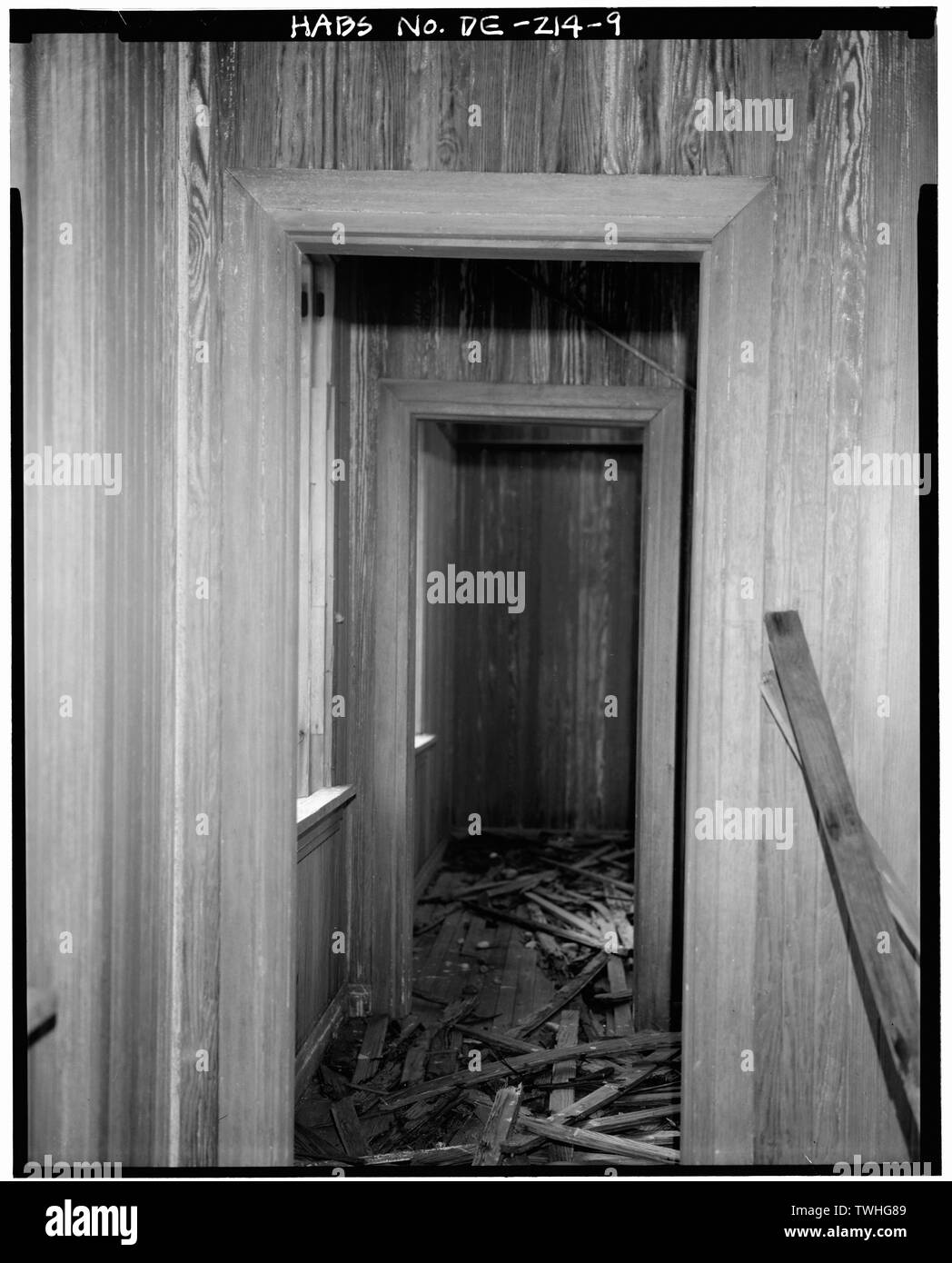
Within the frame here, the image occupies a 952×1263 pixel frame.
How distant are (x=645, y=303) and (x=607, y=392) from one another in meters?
0.42

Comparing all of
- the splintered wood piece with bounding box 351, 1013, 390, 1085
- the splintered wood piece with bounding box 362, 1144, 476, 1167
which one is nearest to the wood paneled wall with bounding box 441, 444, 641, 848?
the splintered wood piece with bounding box 351, 1013, 390, 1085

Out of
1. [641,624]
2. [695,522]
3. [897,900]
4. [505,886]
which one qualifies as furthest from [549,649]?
[897,900]

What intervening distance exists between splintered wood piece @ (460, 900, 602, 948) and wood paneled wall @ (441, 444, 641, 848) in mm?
1987

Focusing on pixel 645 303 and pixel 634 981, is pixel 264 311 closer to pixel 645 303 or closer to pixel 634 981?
pixel 645 303

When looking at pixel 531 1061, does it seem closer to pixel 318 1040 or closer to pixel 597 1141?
pixel 597 1141

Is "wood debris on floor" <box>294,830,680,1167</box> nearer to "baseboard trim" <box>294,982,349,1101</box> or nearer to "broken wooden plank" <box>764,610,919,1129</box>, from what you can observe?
"baseboard trim" <box>294,982,349,1101</box>

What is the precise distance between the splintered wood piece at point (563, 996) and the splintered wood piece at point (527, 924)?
170mm

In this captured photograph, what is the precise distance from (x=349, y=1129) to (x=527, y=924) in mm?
2545

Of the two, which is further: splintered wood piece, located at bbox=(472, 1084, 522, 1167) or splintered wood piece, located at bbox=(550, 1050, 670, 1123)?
splintered wood piece, located at bbox=(550, 1050, 670, 1123)

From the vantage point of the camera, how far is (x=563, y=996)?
471 centimetres

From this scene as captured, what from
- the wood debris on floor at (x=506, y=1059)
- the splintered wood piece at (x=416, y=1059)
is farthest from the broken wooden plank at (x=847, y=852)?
the splintered wood piece at (x=416, y=1059)

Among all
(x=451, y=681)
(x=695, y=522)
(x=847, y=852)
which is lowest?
(x=847, y=852)

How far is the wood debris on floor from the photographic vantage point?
3291mm

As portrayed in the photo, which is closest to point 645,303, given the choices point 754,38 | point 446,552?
point 754,38
